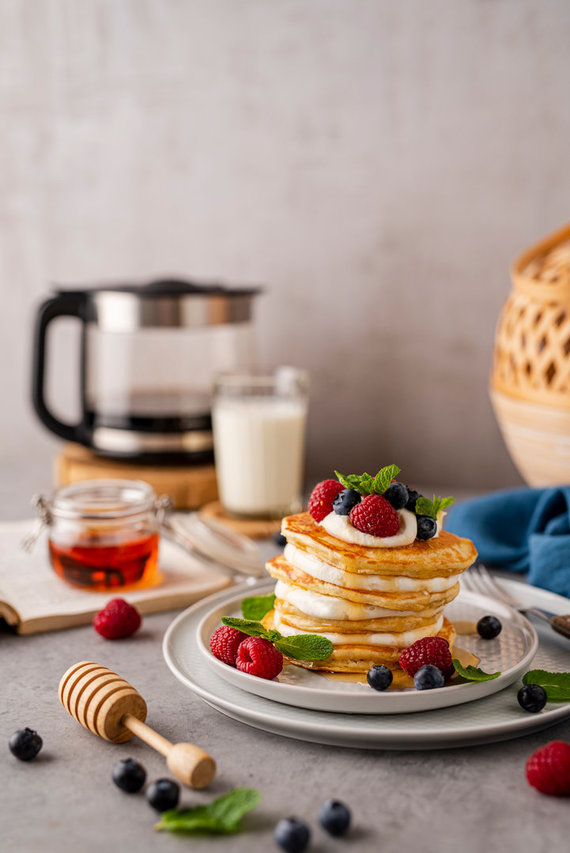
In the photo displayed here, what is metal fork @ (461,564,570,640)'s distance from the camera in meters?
1.21

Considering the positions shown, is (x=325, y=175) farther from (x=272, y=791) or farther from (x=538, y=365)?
(x=272, y=791)

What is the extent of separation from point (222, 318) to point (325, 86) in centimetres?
63

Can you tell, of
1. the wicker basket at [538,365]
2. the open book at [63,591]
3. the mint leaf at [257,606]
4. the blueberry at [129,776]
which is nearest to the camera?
the blueberry at [129,776]

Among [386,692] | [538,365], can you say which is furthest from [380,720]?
[538,365]

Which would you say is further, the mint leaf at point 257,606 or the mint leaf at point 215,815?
the mint leaf at point 257,606

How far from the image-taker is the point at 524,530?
1.63 metres

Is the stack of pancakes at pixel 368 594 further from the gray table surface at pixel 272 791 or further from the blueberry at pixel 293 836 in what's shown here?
the blueberry at pixel 293 836

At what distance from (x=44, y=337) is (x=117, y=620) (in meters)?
0.86

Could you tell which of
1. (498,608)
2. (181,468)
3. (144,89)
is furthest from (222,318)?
(498,608)

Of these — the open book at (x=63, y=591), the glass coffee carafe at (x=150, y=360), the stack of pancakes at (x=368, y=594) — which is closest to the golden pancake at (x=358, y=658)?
the stack of pancakes at (x=368, y=594)

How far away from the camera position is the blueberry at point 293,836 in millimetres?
788

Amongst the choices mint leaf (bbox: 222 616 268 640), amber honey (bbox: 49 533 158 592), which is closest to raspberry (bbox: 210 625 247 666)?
mint leaf (bbox: 222 616 268 640)

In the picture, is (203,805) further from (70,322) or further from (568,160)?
(70,322)

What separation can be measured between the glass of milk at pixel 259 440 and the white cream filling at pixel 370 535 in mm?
789
